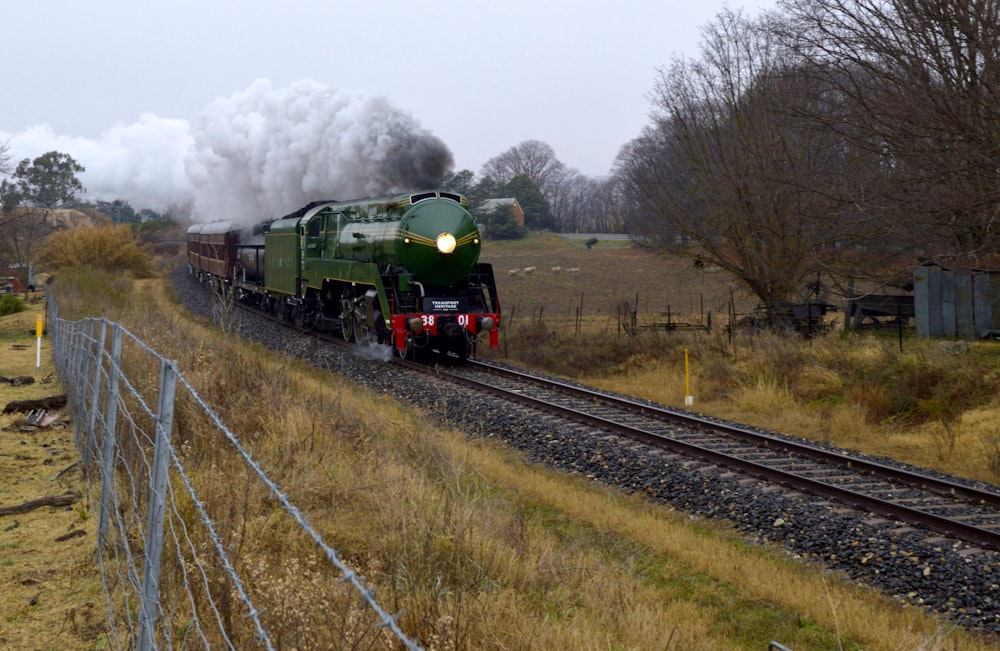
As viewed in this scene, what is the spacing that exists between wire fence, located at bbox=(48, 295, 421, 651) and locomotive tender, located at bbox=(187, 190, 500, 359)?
8579 millimetres

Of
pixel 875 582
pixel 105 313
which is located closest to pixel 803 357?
pixel 875 582

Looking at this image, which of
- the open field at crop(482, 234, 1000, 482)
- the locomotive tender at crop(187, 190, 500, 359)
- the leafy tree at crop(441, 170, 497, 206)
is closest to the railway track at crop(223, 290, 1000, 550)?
the open field at crop(482, 234, 1000, 482)

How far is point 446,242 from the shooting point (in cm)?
1723

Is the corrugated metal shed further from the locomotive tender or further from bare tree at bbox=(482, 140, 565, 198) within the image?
bare tree at bbox=(482, 140, 565, 198)

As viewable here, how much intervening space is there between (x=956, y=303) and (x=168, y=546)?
19.3 m

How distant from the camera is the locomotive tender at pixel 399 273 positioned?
56.4 ft

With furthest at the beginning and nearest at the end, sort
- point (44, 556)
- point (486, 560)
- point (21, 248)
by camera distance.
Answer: point (21, 248), point (44, 556), point (486, 560)

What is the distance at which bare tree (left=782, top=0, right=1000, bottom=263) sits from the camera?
11648 millimetres

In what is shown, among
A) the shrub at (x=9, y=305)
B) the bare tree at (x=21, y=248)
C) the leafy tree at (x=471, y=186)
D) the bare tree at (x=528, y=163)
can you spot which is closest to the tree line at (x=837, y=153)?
the shrub at (x=9, y=305)

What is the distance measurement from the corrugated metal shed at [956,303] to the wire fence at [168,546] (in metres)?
17.0

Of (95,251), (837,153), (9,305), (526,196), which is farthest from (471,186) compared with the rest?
(837,153)

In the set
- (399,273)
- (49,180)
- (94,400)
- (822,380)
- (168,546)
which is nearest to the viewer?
(168,546)

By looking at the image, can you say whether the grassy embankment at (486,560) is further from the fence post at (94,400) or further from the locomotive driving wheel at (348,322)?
the locomotive driving wheel at (348,322)

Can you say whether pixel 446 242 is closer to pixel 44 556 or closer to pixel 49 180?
pixel 44 556
